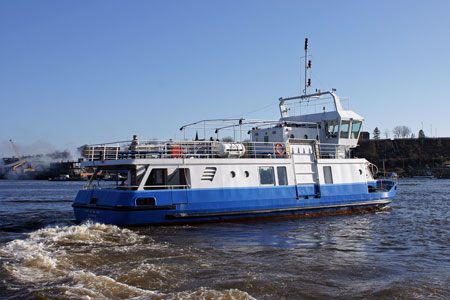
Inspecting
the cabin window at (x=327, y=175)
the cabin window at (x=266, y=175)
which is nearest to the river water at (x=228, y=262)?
the cabin window at (x=266, y=175)

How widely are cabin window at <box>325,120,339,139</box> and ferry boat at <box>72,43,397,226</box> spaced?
0.20 ft

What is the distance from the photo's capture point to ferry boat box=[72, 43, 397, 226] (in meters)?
15.0

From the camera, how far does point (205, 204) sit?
15672 millimetres

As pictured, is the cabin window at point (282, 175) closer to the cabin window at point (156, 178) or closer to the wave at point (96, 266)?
the cabin window at point (156, 178)

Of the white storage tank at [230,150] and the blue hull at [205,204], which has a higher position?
the white storage tank at [230,150]

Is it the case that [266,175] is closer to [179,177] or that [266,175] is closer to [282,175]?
[282,175]

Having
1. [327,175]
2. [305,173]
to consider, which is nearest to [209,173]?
[305,173]

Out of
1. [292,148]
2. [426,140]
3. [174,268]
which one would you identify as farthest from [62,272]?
[426,140]

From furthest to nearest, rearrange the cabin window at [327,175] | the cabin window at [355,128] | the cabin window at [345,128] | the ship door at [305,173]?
the cabin window at [355,128] → the cabin window at [345,128] → the cabin window at [327,175] → the ship door at [305,173]

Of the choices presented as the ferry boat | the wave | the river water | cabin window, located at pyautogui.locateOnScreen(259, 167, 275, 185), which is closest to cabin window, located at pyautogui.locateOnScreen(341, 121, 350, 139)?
the ferry boat

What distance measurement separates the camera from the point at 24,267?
932 cm

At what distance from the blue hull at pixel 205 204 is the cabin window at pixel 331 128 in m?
3.23

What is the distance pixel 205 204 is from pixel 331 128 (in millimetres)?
9239

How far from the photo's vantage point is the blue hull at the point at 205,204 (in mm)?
14672
